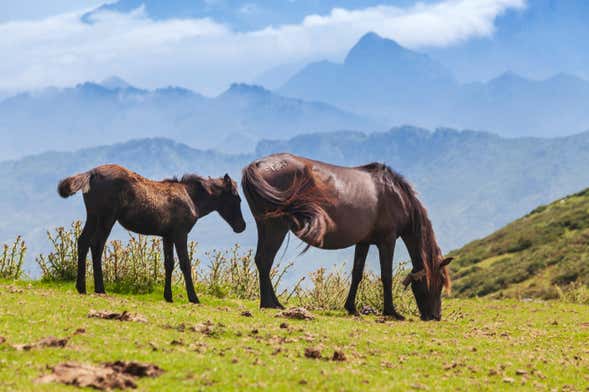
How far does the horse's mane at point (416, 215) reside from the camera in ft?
65.3

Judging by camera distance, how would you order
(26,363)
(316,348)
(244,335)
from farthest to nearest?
(244,335), (316,348), (26,363)

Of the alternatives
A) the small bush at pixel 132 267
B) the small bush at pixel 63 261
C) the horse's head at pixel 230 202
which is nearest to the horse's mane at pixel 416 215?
the horse's head at pixel 230 202

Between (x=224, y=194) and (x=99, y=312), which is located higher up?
(x=224, y=194)

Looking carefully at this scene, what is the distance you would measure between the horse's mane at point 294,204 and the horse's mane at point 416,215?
2417mm

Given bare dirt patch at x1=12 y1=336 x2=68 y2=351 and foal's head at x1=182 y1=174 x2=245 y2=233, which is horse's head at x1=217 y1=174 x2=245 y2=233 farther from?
bare dirt patch at x1=12 y1=336 x2=68 y2=351

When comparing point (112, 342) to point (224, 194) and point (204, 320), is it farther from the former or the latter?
point (224, 194)

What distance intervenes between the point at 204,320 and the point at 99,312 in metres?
2.04

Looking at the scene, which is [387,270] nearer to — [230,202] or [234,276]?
[230,202]

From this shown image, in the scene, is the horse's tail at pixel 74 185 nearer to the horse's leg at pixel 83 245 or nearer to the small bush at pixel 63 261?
the horse's leg at pixel 83 245

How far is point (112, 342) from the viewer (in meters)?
11.7

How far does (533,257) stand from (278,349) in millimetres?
40510

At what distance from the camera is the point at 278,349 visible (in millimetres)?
12641

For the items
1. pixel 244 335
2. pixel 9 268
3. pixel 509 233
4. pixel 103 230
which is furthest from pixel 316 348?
pixel 509 233

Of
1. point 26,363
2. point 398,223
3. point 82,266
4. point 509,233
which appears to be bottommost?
point 26,363
